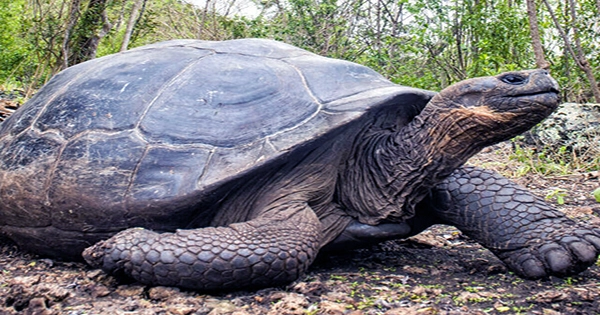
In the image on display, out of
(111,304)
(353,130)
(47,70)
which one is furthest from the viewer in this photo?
(47,70)

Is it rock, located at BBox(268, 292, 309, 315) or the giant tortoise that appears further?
the giant tortoise

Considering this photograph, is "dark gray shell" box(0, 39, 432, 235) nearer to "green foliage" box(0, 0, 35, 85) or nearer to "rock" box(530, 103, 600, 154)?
"rock" box(530, 103, 600, 154)

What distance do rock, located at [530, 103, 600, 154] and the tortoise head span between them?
331 centimetres

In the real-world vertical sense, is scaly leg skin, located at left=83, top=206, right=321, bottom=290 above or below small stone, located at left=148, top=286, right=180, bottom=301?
above

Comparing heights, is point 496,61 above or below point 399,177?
above

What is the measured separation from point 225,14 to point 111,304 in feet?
26.4

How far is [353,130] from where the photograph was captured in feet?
9.99

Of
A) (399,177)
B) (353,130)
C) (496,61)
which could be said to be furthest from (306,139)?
(496,61)

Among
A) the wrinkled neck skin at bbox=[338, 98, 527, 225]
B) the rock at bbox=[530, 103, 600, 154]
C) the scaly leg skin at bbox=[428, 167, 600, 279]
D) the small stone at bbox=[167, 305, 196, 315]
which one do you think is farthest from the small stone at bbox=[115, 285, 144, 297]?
the rock at bbox=[530, 103, 600, 154]

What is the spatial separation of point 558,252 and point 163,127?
1892mm

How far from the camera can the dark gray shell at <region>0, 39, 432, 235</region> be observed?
2.84m

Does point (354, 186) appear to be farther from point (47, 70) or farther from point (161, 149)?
point (47, 70)

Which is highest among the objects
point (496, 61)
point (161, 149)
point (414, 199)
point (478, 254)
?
point (496, 61)

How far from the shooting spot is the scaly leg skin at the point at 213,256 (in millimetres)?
2529
